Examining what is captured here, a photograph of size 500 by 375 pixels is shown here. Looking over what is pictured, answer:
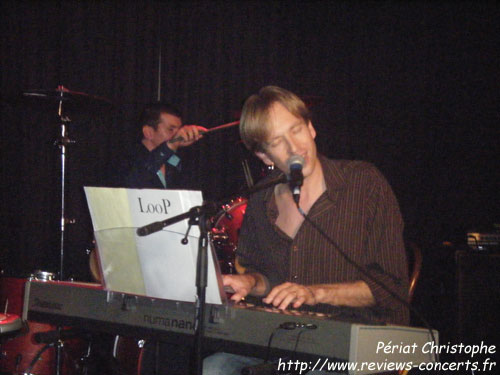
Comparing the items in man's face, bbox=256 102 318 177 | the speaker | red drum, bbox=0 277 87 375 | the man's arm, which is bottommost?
red drum, bbox=0 277 87 375

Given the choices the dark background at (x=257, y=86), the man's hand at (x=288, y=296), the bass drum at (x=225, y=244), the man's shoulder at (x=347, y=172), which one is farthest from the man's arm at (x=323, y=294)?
the dark background at (x=257, y=86)

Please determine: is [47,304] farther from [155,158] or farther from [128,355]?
[155,158]

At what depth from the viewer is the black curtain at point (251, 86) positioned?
207 inches

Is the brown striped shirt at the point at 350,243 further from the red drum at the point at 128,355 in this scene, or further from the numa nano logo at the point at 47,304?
the red drum at the point at 128,355

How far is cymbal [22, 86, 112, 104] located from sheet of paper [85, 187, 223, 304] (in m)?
2.13

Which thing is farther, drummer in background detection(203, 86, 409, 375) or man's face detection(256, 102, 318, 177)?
man's face detection(256, 102, 318, 177)

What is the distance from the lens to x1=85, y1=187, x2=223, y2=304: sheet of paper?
75.8 inches

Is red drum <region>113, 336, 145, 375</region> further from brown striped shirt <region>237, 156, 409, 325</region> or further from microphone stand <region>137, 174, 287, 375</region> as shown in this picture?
microphone stand <region>137, 174, 287, 375</region>

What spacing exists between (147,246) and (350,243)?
0.90 metres

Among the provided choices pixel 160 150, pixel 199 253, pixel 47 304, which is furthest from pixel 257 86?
pixel 199 253

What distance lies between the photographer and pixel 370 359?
173 cm

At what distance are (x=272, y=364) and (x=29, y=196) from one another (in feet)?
13.2

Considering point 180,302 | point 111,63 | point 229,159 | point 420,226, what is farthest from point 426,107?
point 180,302

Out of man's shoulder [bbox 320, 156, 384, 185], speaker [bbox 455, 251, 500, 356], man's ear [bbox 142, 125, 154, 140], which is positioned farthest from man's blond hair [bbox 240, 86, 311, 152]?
man's ear [bbox 142, 125, 154, 140]
